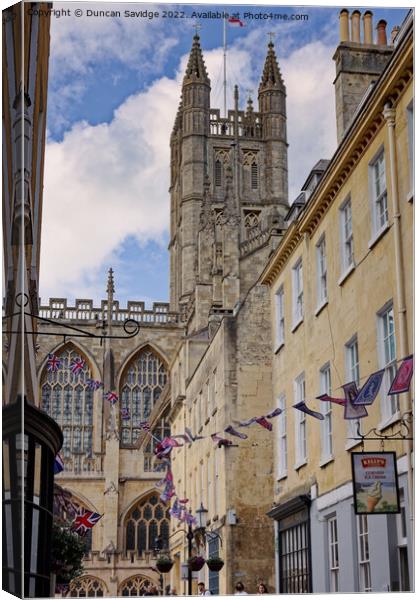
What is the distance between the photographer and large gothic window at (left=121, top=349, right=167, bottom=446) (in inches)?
2045

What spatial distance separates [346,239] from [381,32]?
11.8 ft

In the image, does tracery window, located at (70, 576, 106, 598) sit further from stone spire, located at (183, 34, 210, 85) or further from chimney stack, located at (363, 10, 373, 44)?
chimney stack, located at (363, 10, 373, 44)

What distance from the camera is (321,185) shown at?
17062 mm

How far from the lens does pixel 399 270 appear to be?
524 inches

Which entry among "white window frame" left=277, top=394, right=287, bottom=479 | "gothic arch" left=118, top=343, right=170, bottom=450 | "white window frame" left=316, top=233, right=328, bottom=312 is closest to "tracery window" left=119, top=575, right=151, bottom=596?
"gothic arch" left=118, top=343, right=170, bottom=450

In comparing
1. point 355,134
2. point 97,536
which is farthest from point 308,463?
point 97,536

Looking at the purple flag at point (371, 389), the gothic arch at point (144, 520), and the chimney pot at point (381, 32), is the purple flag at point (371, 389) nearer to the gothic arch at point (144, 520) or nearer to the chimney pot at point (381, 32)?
the chimney pot at point (381, 32)

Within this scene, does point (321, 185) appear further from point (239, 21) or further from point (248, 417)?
point (248, 417)

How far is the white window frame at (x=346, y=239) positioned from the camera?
1571 cm

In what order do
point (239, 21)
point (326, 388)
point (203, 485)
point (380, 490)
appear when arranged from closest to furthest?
point (380, 490)
point (239, 21)
point (326, 388)
point (203, 485)

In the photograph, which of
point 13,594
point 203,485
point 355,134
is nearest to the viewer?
point 13,594

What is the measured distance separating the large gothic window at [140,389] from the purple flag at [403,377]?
38796mm

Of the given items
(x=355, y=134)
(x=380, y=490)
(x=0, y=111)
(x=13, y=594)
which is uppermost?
(x=355, y=134)

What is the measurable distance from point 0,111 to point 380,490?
636 centimetres
